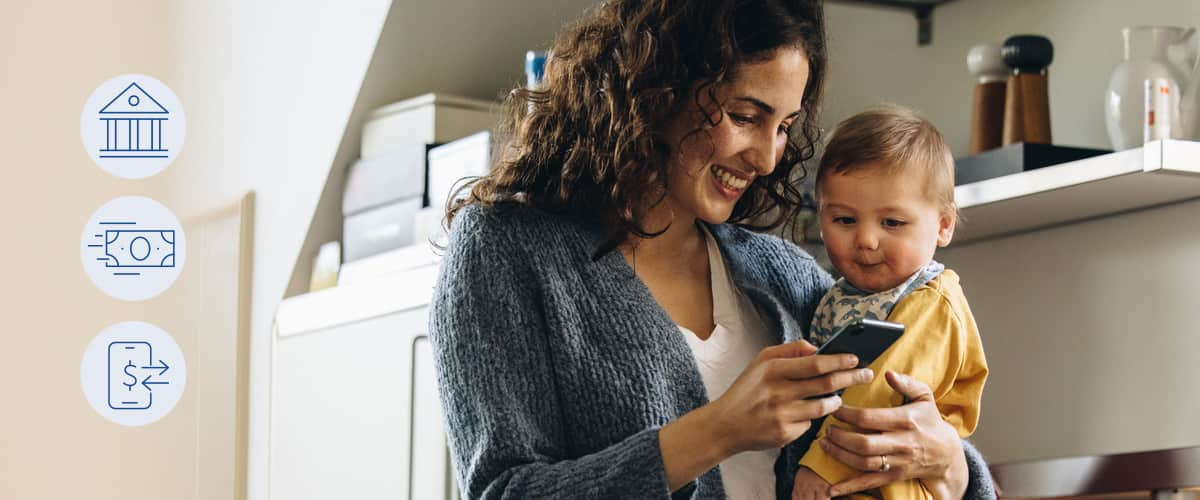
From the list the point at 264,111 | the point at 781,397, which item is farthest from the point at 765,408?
the point at 264,111

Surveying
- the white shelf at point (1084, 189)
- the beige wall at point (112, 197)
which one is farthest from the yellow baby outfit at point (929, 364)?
the beige wall at point (112, 197)

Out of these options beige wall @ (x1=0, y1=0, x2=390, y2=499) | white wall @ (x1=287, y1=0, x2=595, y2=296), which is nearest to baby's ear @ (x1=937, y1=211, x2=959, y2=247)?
white wall @ (x1=287, y1=0, x2=595, y2=296)

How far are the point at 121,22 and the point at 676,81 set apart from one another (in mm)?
2098

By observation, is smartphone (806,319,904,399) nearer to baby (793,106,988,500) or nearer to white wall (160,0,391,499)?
baby (793,106,988,500)

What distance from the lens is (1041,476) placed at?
2074 millimetres

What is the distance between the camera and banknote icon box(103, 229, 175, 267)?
319 cm

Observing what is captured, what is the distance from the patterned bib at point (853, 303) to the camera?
143 centimetres

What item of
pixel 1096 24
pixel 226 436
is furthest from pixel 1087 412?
pixel 226 436

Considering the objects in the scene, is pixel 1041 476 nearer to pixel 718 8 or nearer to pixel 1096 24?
pixel 1096 24

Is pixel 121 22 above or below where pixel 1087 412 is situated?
above

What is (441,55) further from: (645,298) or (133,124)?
(645,298)

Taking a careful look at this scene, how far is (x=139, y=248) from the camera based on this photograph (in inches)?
126

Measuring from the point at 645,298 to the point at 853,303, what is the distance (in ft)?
0.72

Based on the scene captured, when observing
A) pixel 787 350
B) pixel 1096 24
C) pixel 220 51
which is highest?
pixel 220 51
